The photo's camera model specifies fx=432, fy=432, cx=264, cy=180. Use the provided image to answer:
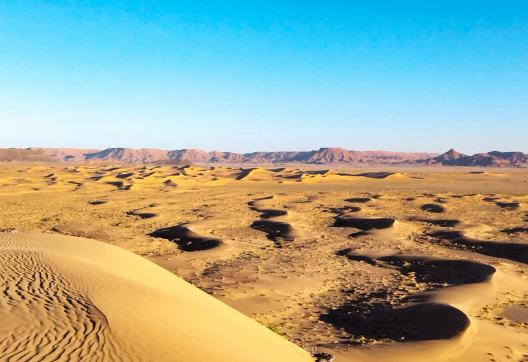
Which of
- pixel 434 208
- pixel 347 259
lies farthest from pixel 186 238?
pixel 434 208

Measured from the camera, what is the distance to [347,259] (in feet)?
56.5

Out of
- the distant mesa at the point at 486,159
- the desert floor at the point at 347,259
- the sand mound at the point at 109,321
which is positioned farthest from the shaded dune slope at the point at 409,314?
the distant mesa at the point at 486,159

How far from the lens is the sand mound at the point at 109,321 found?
17.8 ft

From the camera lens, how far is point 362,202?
36.1m

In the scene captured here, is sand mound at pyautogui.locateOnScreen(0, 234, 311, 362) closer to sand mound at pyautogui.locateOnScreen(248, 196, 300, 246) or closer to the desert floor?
the desert floor

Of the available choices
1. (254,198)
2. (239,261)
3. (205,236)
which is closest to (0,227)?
(205,236)

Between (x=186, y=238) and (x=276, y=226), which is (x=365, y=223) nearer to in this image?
(x=276, y=226)

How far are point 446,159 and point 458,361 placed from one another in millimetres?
182775

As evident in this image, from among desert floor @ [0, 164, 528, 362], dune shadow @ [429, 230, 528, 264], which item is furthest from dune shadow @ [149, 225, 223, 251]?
dune shadow @ [429, 230, 528, 264]

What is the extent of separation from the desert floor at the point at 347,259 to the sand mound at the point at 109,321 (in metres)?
0.97

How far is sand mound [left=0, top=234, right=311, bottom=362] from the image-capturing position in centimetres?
542

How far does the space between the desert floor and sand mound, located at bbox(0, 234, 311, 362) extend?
97 centimetres

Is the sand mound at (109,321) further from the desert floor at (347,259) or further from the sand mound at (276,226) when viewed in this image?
the sand mound at (276,226)

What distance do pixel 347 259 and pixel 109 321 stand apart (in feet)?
40.7
